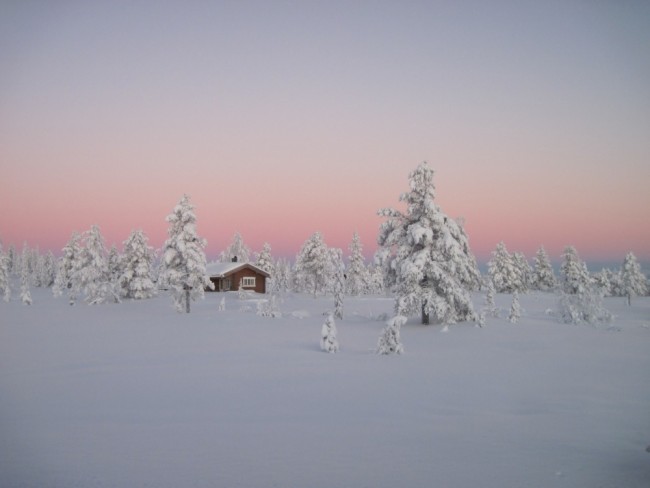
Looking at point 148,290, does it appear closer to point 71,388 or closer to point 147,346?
point 147,346

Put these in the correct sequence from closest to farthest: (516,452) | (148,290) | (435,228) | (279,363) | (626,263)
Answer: (516,452), (279,363), (435,228), (148,290), (626,263)

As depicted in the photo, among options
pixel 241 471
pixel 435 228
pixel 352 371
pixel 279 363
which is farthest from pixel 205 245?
pixel 241 471

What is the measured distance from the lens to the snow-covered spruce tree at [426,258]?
93.4ft

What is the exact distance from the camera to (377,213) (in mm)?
31375

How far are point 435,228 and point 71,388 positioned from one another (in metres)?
23.1

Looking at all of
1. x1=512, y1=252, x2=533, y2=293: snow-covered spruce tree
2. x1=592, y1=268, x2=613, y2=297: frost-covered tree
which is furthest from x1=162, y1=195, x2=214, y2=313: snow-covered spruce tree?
x1=592, y1=268, x2=613, y2=297: frost-covered tree

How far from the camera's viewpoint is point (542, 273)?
276 feet

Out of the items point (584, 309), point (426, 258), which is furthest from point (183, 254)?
point (584, 309)

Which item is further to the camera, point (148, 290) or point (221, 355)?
point (148, 290)

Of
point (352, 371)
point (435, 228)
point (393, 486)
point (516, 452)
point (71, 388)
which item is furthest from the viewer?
point (435, 228)

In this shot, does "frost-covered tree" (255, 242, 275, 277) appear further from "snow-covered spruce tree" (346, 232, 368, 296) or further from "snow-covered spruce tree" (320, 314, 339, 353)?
"snow-covered spruce tree" (320, 314, 339, 353)

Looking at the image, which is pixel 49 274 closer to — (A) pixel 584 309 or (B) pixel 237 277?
(B) pixel 237 277

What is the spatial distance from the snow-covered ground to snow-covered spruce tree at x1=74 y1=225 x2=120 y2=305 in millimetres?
32145

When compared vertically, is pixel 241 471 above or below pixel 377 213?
below
